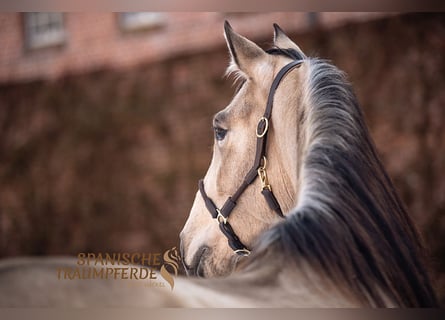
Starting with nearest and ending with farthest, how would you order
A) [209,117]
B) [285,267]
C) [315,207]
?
1. [285,267]
2. [315,207]
3. [209,117]

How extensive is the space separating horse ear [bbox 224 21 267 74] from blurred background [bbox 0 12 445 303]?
153cm

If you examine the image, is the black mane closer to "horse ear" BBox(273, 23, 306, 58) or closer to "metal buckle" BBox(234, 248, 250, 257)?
"horse ear" BBox(273, 23, 306, 58)

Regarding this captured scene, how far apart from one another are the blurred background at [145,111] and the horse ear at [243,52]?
1525 mm

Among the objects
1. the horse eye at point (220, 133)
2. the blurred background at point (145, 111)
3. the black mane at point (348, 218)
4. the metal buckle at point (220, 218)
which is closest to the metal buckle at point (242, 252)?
the metal buckle at point (220, 218)

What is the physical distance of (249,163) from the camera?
1.76 m

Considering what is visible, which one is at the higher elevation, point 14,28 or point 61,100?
point 14,28

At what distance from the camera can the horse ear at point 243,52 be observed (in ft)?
5.82

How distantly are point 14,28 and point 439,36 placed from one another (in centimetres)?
256

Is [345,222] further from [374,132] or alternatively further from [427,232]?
[374,132]

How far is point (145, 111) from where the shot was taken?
387 cm

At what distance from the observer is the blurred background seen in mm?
3312

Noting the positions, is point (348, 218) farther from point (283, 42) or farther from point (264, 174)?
point (283, 42)

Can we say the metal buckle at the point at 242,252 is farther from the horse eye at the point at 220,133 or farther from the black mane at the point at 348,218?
the black mane at the point at 348,218

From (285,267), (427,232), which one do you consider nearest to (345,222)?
(285,267)
